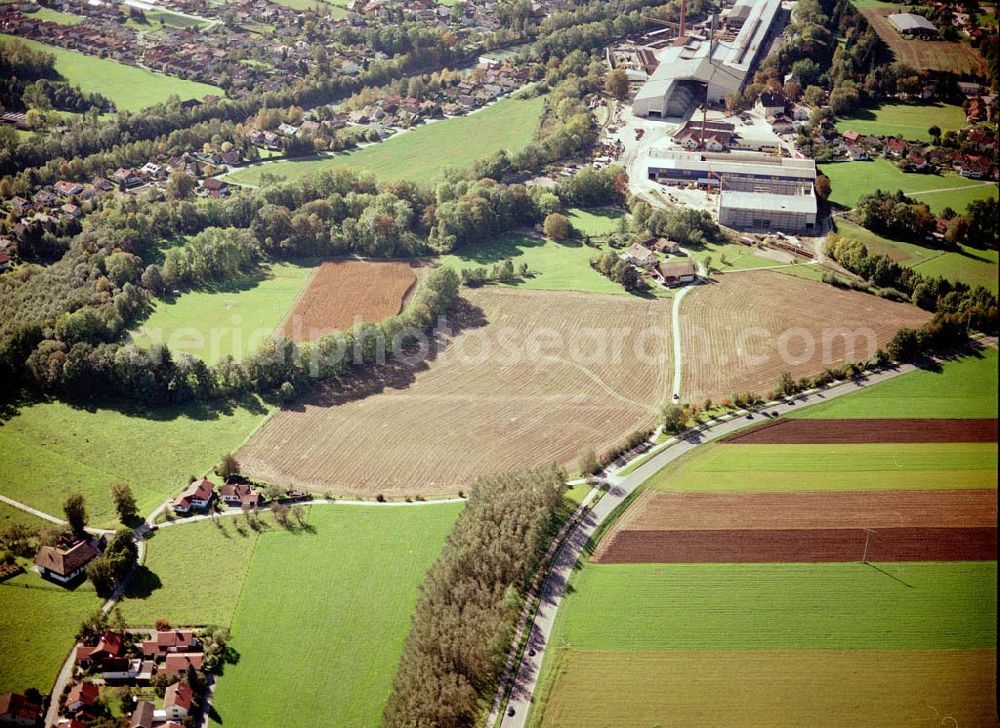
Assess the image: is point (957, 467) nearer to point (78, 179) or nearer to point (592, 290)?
point (592, 290)

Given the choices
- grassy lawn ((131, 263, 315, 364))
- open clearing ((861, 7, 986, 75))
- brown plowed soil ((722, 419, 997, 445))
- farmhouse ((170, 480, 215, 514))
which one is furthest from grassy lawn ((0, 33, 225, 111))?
brown plowed soil ((722, 419, 997, 445))

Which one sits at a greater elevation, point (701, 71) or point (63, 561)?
point (701, 71)

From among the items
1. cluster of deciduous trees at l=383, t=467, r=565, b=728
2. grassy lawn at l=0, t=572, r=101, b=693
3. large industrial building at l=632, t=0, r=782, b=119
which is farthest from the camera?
large industrial building at l=632, t=0, r=782, b=119

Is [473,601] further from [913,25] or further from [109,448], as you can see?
[913,25]

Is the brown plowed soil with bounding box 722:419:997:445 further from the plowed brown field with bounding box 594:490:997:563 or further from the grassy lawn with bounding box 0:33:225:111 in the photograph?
the grassy lawn with bounding box 0:33:225:111

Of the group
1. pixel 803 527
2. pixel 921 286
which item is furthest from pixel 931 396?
pixel 803 527
